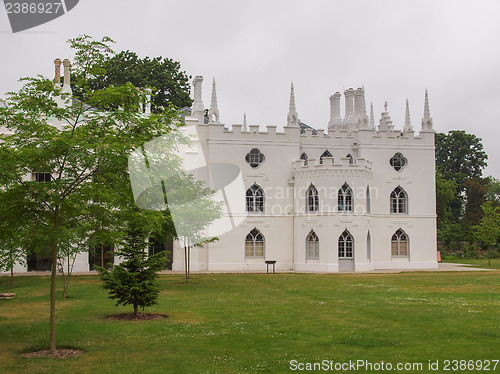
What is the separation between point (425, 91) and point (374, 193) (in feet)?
27.8

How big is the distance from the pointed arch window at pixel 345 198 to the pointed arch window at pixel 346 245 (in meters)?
1.51

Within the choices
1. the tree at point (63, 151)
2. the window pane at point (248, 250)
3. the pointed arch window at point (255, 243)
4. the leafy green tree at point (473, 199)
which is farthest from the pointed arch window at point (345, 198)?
the leafy green tree at point (473, 199)

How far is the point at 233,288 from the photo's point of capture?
24531mm

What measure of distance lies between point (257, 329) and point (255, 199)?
77.5 ft

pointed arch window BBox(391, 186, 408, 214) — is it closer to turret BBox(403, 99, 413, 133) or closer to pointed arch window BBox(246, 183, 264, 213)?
turret BBox(403, 99, 413, 133)

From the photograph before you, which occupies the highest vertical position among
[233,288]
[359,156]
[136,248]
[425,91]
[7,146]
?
[425,91]

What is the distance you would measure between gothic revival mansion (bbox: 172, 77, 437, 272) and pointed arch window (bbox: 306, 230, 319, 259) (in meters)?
0.07

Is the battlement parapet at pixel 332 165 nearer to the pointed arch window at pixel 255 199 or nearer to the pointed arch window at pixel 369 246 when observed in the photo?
the pointed arch window at pixel 255 199

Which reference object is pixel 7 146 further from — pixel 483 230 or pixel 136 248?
pixel 483 230

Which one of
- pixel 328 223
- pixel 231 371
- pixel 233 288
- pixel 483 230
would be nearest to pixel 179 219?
pixel 233 288

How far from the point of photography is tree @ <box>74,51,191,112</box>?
6044cm

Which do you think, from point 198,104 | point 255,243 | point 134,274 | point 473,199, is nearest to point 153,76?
point 198,104

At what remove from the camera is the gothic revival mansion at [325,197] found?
35.5 meters

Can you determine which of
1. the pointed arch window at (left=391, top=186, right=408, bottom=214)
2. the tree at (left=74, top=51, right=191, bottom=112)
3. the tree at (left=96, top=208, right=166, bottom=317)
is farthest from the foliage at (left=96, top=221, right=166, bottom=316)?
the tree at (left=74, top=51, right=191, bottom=112)
